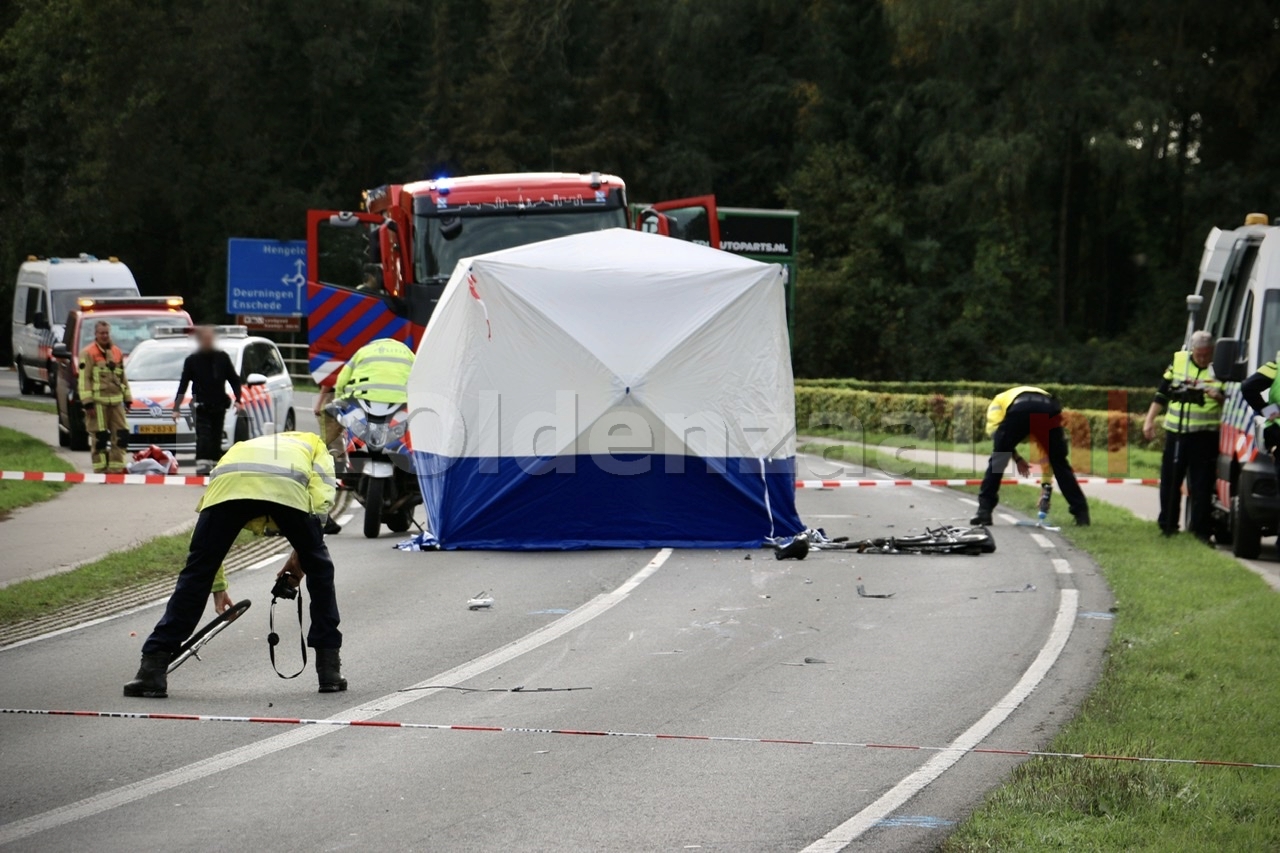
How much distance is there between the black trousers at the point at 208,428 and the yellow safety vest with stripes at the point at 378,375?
489 cm

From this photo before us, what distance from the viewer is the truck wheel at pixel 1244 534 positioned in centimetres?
1528

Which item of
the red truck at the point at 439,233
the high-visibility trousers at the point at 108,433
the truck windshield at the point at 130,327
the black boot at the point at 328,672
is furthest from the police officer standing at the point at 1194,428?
the truck windshield at the point at 130,327

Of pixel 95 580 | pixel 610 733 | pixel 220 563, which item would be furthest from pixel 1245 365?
pixel 95 580

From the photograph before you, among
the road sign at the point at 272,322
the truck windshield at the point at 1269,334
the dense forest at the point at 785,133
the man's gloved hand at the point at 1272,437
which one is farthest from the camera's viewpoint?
the dense forest at the point at 785,133

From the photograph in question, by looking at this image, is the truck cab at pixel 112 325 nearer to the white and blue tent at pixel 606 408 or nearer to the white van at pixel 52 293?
the white van at pixel 52 293

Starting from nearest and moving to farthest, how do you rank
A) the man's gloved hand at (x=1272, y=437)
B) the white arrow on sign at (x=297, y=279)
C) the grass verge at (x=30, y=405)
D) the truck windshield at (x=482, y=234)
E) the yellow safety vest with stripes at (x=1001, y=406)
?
the man's gloved hand at (x=1272, y=437)
the yellow safety vest with stripes at (x=1001, y=406)
the truck windshield at (x=482, y=234)
the grass verge at (x=30, y=405)
the white arrow on sign at (x=297, y=279)

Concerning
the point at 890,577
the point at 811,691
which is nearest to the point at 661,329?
the point at 890,577

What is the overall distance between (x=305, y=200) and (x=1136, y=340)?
27722 mm

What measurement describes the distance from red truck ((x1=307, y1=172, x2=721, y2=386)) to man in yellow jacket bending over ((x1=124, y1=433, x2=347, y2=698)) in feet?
33.8

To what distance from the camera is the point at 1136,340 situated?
50.9m

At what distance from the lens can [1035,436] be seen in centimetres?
1755

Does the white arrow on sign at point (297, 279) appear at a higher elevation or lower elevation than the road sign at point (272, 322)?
higher

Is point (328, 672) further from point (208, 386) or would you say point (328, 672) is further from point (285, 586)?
point (208, 386)

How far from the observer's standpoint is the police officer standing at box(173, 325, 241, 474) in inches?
793
